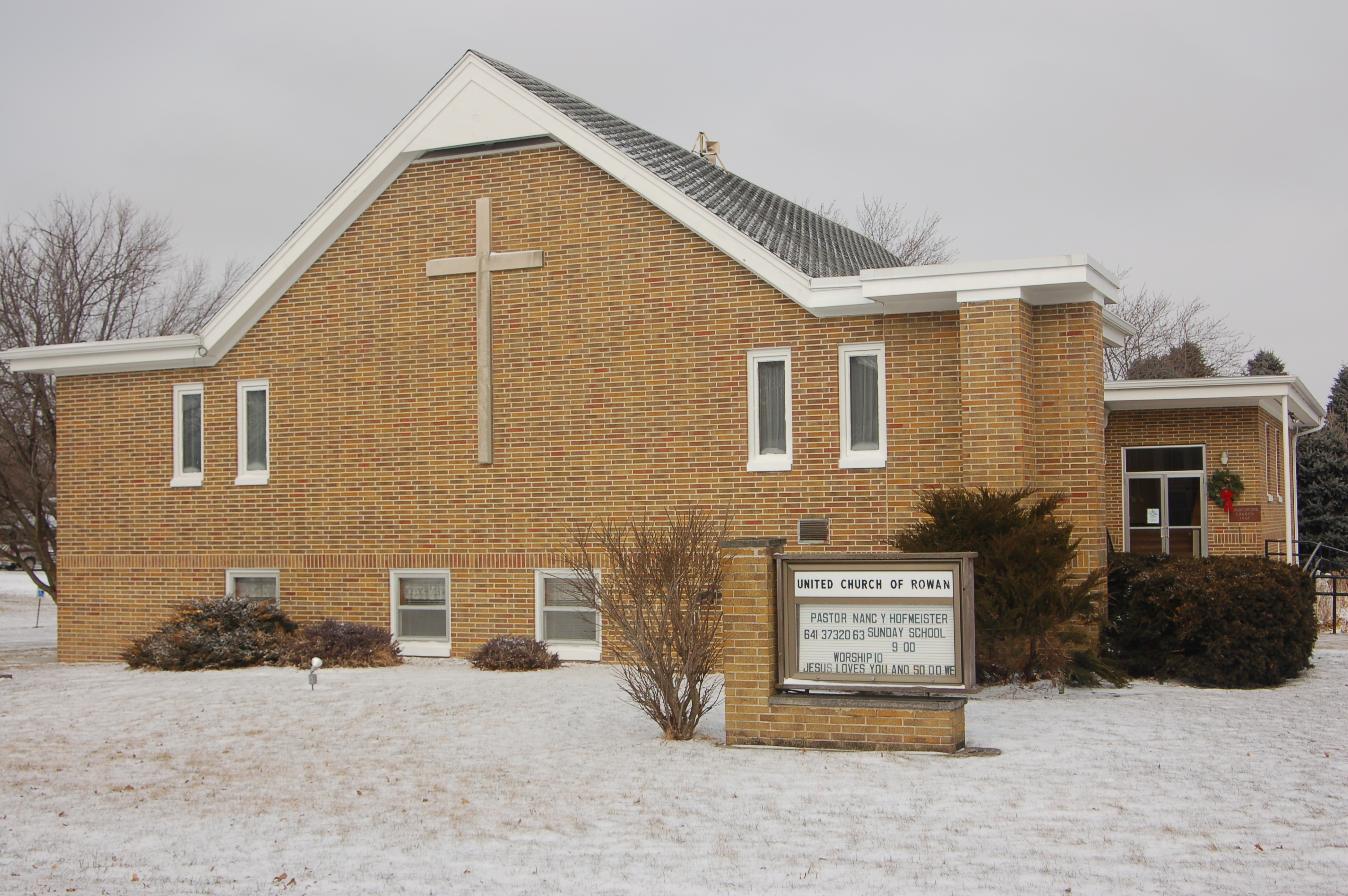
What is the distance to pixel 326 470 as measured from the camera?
18188 mm

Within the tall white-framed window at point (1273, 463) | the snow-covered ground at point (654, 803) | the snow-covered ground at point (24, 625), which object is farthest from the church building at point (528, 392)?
the snow-covered ground at point (654, 803)

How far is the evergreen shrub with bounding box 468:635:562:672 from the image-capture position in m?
15.9

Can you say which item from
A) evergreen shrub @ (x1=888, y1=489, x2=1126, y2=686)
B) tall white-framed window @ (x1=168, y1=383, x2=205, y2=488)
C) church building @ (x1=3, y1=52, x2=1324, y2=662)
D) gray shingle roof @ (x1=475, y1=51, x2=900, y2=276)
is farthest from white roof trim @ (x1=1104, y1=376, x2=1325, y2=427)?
tall white-framed window @ (x1=168, y1=383, x2=205, y2=488)

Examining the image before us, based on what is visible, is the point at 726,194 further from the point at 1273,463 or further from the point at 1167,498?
the point at 1273,463

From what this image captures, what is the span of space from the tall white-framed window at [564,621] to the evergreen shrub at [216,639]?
3.57 meters

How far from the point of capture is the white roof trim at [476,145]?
46.6 ft

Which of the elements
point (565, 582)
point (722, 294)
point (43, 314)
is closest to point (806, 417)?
point (722, 294)

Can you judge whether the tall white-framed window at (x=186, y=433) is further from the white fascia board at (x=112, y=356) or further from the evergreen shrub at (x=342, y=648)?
the evergreen shrub at (x=342, y=648)

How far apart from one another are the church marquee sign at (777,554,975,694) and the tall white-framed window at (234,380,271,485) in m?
11.2

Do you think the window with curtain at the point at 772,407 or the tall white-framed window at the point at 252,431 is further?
the tall white-framed window at the point at 252,431

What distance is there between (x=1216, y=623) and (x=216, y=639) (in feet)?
41.0

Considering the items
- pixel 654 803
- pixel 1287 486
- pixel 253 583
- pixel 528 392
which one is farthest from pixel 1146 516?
pixel 654 803

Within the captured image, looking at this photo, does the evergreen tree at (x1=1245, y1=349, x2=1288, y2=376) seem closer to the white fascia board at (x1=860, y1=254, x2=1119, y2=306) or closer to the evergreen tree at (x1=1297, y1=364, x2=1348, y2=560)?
the evergreen tree at (x1=1297, y1=364, x2=1348, y2=560)

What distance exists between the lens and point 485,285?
56.9 ft
